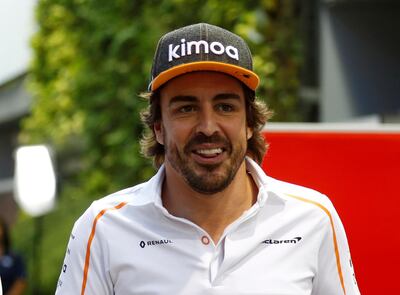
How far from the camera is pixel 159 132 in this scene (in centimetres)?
408

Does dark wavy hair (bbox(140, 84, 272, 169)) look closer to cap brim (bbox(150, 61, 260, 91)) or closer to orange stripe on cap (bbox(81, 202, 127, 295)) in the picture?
cap brim (bbox(150, 61, 260, 91))

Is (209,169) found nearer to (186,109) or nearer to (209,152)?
(209,152)

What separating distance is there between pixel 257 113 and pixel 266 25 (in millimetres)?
8080

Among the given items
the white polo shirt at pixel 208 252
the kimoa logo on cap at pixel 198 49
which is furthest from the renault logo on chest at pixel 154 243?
the kimoa logo on cap at pixel 198 49

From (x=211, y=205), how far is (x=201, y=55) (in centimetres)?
50

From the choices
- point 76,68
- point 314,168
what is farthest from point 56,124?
point 314,168

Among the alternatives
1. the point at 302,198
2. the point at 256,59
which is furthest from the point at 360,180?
the point at 256,59

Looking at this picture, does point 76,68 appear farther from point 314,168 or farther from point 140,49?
point 314,168

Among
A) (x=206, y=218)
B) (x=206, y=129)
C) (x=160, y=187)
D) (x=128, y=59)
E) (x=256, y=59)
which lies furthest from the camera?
(x=128, y=59)

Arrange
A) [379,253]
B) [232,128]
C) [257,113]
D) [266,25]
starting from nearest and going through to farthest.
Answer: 1. [232,128]
2. [257,113]
3. [379,253]
4. [266,25]

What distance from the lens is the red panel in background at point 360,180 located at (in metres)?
4.84

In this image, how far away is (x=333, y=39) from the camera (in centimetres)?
1209

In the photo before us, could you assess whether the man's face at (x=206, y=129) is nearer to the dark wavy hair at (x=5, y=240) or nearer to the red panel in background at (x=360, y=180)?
the red panel in background at (x=360, y=180)

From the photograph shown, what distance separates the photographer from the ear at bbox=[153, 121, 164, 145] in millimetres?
4043
